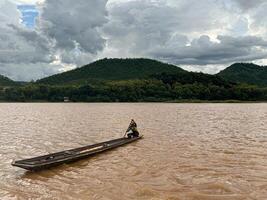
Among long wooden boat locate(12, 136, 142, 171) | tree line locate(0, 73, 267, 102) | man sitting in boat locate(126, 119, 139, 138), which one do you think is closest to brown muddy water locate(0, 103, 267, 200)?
long wooden boat locate(12, 136, 142, 171)

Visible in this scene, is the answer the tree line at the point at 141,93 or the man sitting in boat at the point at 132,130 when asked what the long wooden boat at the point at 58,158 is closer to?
the man sitting in boat at the point at 132,130

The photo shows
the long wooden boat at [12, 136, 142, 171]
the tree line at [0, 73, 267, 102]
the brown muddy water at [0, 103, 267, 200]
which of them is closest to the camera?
the brown muddy water at [0, 103, 267, 200]

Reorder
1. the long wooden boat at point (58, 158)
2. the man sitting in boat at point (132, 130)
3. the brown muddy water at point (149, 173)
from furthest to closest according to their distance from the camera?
the man sitting in boat at point (132, 130) < the long wooden boat at point (58, 158) < the brown muddy water at point (149, 173)

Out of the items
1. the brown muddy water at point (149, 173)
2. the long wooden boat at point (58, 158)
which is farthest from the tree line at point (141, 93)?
the long wooden boat at point (58, 158)

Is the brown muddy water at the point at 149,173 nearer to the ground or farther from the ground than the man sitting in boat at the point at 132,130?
nearer to the ground

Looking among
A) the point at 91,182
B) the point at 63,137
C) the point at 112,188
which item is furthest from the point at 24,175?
the point at 63,137

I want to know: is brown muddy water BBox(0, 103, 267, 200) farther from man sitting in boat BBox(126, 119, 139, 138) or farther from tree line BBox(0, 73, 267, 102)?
tree line BBox(0, 73, 267, 102)

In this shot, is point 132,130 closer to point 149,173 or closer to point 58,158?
point 58,158

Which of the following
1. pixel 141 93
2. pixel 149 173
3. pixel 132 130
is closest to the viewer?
pixel 149 173

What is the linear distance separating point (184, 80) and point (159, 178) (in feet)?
598

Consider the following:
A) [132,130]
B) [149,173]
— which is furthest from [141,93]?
[149,173]

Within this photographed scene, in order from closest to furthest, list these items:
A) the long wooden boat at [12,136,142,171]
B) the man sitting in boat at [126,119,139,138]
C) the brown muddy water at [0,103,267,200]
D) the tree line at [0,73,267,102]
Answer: the brown muddy water at [0,103,267,200]
the long wooden boat at [12,136,142,171]
the man sitting in boat at [126,119,139,138]
the tree line at [0,73,267,102]

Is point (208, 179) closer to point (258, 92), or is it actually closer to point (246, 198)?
point (246, 198)

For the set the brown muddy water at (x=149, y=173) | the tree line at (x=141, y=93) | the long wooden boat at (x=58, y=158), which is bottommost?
the brown muddy water at (x=149, y=173)
